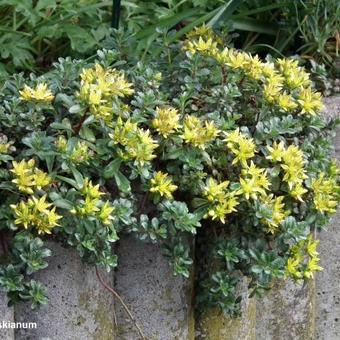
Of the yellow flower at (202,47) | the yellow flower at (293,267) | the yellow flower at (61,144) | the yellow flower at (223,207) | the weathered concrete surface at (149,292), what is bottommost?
the weathered concrete surface at (149,292)

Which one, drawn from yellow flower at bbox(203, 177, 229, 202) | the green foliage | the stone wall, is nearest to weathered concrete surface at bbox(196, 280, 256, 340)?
the stone wall

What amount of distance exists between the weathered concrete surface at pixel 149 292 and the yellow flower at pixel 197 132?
0.31 meters

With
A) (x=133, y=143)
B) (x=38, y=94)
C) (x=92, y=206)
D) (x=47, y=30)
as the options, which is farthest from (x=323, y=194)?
(x=47, y=30)

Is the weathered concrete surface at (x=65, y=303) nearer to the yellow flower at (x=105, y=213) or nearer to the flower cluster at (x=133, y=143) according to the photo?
the yellow flower at (x=105, y=213)

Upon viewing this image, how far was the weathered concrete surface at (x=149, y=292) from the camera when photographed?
2426 millimetres

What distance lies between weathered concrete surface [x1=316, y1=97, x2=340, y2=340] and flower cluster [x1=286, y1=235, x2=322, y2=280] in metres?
0.28

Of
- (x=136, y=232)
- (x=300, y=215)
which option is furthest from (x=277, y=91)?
(x=136, y=232)

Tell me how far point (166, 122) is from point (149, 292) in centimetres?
47

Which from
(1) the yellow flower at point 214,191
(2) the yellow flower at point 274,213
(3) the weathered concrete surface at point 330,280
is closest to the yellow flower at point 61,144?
(1) the yellow flower at point 214,191

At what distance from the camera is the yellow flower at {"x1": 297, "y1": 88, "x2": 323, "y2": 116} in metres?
2.51

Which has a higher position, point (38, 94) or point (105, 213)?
point (38, 94)

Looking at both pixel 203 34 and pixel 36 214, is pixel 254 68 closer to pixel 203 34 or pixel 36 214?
pixel 203 34

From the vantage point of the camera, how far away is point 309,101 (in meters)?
2.52

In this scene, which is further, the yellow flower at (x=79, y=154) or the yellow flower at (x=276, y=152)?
the yellow flower at (x=276, y=152)
